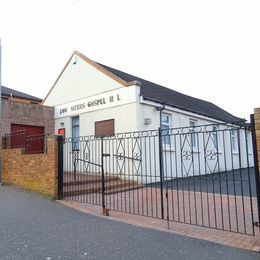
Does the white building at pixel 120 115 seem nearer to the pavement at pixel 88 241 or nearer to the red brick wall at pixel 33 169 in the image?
the red brick wall at pixel 33 169

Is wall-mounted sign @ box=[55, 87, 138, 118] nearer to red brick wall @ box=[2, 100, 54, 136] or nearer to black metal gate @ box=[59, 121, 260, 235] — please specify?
red brick wall @ box=[2, 100, 54, 136]

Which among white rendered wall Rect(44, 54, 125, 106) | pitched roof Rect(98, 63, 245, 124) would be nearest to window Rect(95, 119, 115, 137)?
white rendered wall Rect(44, 54, 125, 106)

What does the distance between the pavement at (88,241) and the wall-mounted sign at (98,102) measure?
6.96 metres

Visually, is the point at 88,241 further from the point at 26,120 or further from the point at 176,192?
the point at 26,120

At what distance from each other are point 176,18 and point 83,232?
7.19 meters

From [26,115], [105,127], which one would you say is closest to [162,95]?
[105,127]

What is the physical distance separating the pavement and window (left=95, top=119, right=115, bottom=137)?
6.89 m

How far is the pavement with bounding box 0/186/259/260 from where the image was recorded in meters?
4.28

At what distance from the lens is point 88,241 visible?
16.0ft

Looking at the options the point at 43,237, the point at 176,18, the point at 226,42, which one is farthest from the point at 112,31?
the point at 43,237

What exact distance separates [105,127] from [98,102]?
4.39 ft

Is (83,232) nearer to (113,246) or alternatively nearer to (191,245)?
(113,246)

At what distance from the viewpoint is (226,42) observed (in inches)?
480

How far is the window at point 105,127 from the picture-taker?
44.1ft
